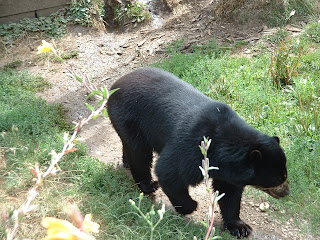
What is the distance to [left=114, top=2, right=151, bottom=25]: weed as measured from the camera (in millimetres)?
8617

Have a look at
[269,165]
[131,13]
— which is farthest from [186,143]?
[131,13]

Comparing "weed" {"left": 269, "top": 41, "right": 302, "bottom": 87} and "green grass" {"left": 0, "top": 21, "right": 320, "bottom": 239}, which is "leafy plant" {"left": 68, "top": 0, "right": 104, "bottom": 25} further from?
"weed" {"left": 269, "top": 41, "right": 302, "bottom": 87}

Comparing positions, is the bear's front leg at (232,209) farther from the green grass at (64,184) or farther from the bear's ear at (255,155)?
the bear's ear at (255,155)

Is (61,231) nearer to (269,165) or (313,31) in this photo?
(269,165)

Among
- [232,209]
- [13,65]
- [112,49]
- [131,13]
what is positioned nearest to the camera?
[232,209]

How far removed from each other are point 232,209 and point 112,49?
5100 millimetres

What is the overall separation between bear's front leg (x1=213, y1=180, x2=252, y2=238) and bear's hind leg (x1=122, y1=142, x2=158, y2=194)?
853mm

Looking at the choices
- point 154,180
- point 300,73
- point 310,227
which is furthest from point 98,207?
point 300,73

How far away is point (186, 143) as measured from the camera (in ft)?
11.8

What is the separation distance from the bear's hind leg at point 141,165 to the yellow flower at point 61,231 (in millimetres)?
3328

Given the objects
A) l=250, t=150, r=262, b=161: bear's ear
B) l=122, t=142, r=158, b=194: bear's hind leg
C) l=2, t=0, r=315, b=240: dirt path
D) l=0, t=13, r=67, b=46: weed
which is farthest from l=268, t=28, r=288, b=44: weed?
l=250, t=150, r=262, b=161: bear's ear

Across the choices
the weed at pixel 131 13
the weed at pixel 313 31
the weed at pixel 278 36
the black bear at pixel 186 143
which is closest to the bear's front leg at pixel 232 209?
the black bear at pixel 186 143

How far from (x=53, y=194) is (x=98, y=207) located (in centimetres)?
54

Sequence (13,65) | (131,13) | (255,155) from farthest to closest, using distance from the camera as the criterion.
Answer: (131,13), (13,65), (255,155)
